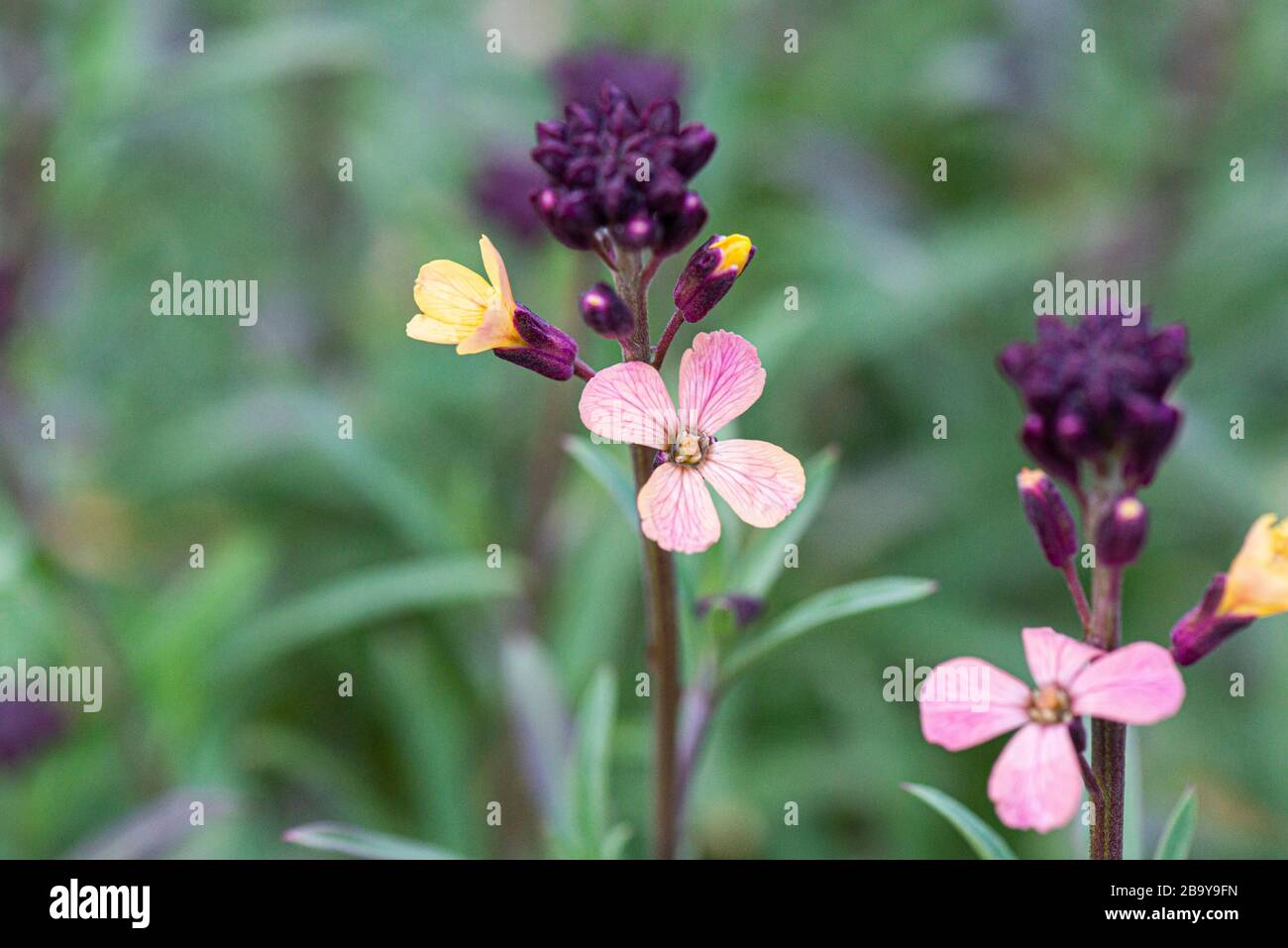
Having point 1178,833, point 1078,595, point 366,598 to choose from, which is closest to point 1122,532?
point 1078,595

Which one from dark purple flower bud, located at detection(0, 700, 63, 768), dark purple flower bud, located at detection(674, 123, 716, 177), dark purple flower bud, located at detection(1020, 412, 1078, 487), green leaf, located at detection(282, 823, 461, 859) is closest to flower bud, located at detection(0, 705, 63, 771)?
dark purple flower bud, located at detection(0, 700, 63, 768)

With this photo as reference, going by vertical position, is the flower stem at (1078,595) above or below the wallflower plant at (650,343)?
below

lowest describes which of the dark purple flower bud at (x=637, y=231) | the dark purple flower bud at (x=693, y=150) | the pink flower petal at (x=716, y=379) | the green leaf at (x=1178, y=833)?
the green leaf at (x=1178, y=833)

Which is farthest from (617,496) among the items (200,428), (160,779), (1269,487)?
(1269,487)

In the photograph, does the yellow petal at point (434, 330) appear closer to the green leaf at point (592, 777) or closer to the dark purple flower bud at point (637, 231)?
the dark purple flower bud at point (637, 231)

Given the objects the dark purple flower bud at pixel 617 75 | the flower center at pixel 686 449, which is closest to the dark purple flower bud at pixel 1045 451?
the flower center at pixel 686 449

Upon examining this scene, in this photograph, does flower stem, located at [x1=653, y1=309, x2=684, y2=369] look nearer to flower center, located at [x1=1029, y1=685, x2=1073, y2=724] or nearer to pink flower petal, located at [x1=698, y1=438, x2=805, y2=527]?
pink flower petal, located at [x1=698, y1=438, x2=805, y2=527]

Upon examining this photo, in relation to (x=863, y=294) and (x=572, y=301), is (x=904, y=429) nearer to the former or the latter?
(x=863, y=294)

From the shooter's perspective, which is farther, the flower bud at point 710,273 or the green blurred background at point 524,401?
the green blurred background at point 524,401
